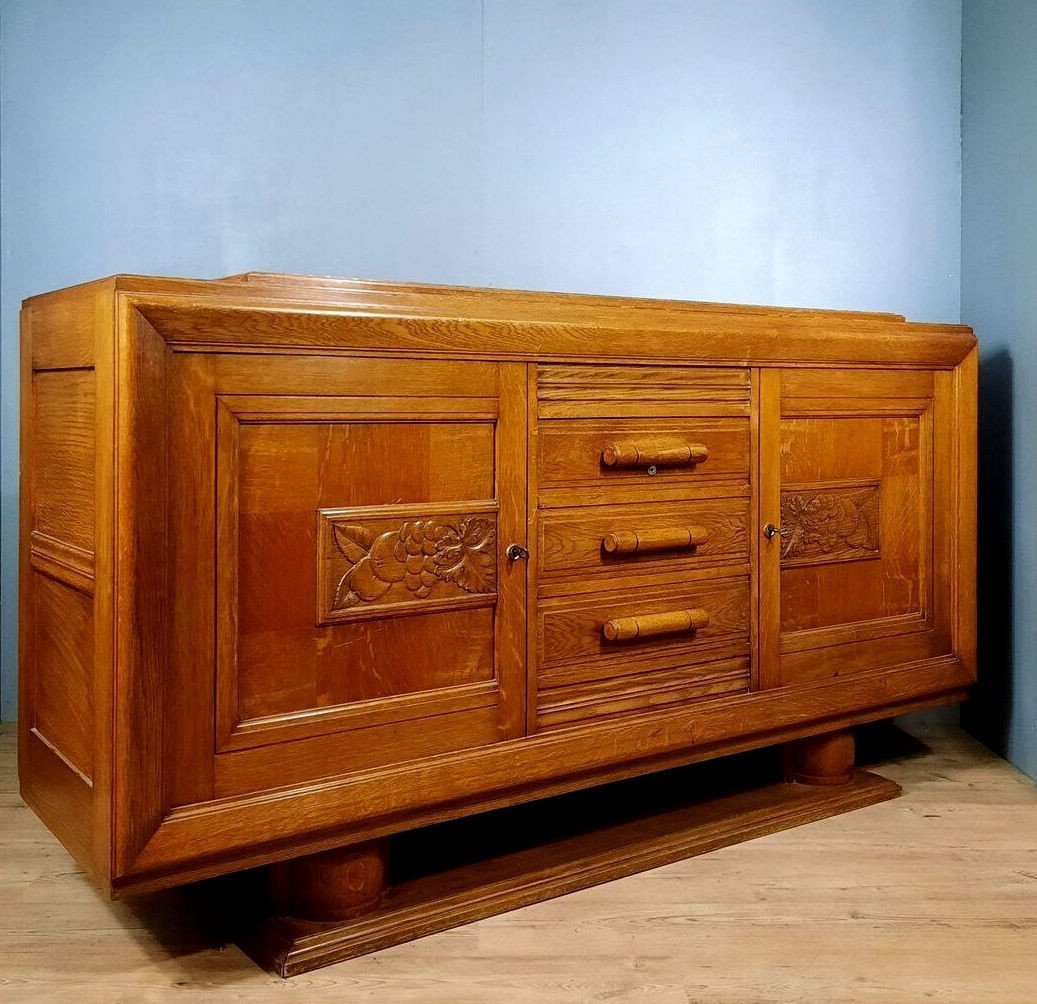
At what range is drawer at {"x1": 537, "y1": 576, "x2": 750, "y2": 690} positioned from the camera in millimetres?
1357

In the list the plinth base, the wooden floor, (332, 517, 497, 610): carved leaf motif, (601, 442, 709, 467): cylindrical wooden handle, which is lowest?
the wooden floor

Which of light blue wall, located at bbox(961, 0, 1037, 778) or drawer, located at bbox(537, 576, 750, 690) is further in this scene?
light blue wall, located at bbox(961, 0, 1037, 778)

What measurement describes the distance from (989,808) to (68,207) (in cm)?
178

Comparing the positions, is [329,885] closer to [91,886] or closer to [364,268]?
[91,886]

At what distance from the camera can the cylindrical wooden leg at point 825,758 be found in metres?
1.71

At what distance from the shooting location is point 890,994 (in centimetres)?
112

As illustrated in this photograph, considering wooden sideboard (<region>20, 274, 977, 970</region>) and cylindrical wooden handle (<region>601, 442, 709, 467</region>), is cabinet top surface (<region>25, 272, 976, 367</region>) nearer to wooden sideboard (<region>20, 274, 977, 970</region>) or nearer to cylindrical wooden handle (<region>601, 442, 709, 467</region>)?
wooden sideboard (<region>20, 274, 977, 970</region>)

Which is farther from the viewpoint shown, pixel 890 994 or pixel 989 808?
pixel 989 808

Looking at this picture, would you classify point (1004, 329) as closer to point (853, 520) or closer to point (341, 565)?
point (853, 520)

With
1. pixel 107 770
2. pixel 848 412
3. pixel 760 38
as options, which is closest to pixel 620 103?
pixel 760 38

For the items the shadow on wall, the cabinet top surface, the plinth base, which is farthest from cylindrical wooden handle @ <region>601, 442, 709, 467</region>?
the shadow on wall

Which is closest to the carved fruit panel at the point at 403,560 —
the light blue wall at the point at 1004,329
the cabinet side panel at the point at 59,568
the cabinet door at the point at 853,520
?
the cabinet side panel at the point at 59,568

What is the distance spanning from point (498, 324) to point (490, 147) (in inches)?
30.5

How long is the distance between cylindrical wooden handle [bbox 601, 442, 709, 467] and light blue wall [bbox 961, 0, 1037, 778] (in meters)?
0.73
